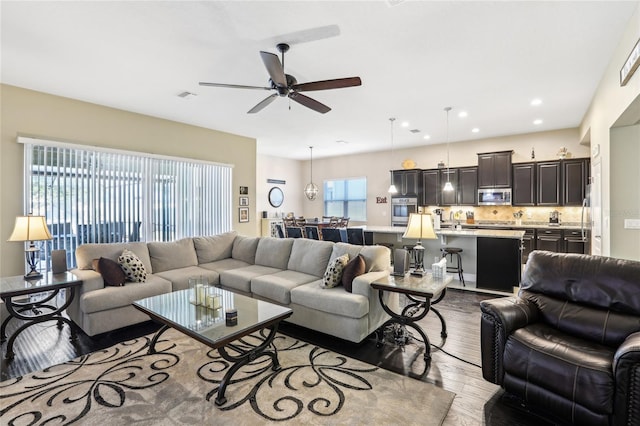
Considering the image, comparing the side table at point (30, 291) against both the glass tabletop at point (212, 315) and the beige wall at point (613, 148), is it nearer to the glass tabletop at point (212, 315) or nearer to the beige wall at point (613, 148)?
the glass tabletop at point (212, 315)

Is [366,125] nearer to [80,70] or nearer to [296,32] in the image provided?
[296,32]

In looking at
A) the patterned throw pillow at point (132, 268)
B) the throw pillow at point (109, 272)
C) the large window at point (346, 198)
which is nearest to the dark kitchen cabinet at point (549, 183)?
the large window at point (346, 198)

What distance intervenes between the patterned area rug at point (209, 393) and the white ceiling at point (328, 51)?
298 cm

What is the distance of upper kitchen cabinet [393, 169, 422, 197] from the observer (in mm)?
8109

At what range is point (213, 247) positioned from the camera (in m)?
5.00

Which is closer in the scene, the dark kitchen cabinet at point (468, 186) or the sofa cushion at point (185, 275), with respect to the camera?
the sofa cushion at point (185, 275)

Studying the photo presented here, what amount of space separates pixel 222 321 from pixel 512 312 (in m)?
Result: 2.18

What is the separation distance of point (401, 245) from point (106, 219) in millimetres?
5000

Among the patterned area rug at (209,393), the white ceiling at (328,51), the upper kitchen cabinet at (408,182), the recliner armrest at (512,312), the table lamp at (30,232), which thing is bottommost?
the patterned area rug at (209,393)

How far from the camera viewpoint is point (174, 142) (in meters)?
5.79

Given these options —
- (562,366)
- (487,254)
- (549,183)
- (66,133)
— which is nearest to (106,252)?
(66,133)

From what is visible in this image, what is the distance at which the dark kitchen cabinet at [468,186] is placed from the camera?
7.38 metres

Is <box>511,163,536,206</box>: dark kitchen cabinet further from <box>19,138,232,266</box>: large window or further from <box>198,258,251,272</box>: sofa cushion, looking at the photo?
<box>19,138,232,266</box>: large window

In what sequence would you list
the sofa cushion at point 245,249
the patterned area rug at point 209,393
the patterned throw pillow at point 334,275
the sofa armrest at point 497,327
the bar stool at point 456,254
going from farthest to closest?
the bar stool at point 456,254 < the sofa cushion at point 245,249 < the patterned throw pillow at point 334,275 < the sofa armrest at point 497,327 < the patterned area rug at point 209,393
